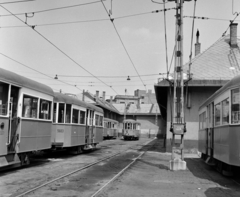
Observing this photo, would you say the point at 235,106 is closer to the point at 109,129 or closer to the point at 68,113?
the point at 68,113

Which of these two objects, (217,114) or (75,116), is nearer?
(217,114)

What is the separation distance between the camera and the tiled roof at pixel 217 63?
65.7 ft

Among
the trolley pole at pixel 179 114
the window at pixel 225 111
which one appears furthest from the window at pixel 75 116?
the window at pixel 225 111

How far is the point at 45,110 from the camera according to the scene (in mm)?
11234

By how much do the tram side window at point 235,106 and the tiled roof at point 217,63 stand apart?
39.4ft

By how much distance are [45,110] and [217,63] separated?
48.0ft

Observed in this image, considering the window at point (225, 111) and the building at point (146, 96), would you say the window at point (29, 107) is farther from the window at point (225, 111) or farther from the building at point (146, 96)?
the building at point (146, 96)

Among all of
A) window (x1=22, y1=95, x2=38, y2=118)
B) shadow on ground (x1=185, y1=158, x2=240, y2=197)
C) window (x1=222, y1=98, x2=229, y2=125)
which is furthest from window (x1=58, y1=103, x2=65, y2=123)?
window (x1=222, y1=98, x2=229, y2=125)

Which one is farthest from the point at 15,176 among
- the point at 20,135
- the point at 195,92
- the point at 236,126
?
the point at 195,92

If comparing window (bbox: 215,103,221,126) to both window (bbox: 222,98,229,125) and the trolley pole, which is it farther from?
the trolley pole

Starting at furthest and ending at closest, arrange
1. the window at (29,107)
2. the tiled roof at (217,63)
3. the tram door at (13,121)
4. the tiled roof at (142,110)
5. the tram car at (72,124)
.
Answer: the tiled roof at (142,110), the tiled roof at (217,63), the tram car at (72,124), the window at (29,107), the tram door at (13,121)

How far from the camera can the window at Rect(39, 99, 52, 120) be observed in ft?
35.6

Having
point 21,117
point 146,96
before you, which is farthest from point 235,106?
point 146,96

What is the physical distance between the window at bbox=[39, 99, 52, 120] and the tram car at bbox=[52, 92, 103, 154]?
7.18 ft
